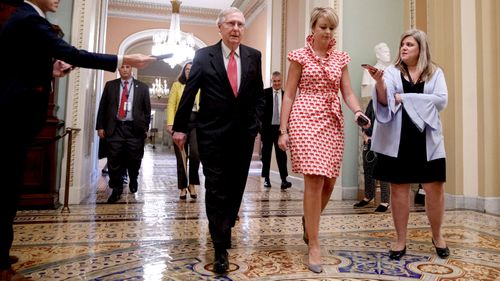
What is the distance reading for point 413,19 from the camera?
17.5 feet

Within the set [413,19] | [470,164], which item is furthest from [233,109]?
[413,19]

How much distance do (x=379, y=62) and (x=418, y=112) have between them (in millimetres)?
2796

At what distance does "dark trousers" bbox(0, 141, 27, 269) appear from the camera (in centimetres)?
169

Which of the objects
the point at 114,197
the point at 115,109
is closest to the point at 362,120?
the point at 114,197

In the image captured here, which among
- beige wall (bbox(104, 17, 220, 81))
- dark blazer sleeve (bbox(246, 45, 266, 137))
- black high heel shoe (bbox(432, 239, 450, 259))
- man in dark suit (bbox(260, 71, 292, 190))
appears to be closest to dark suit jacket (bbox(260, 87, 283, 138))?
man in dark suit (bbox(260, 71, 292, 190))

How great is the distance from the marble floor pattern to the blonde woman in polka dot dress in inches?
15.1

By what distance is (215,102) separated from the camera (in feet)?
7.23

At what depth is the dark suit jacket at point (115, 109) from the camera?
4.65 meters

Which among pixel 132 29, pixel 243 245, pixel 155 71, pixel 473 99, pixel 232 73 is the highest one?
pixel 155 71

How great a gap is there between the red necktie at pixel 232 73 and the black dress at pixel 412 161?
3.67 feet

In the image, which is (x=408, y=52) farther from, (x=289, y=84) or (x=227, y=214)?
(x=227, y=214)

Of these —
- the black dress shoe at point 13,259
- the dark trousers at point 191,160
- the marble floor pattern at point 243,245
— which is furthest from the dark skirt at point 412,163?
the dark trousers at point 191,160

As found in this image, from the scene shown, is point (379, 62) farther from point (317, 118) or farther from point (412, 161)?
point (317, 118)

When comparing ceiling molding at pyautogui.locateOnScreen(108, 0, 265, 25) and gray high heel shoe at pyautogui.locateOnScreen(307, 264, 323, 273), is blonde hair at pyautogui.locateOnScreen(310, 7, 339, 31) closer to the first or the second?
gray high heel shoe at pyautogui.locateOnScreen(307, 264, 323, 273)
